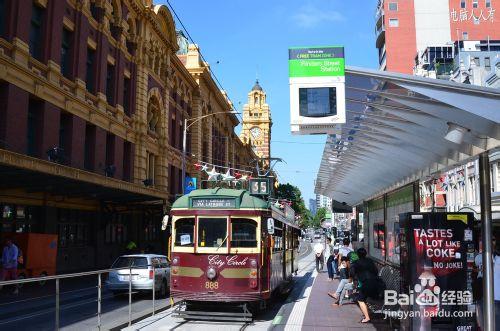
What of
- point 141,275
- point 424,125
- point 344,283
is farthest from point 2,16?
point 424,125

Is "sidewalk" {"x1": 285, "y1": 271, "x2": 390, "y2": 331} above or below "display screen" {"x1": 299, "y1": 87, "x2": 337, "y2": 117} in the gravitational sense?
below

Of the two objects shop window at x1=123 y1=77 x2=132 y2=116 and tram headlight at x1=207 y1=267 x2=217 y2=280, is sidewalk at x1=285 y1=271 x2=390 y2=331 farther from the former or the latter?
shop window at x1=123 y1=77 x2=132 y2=116

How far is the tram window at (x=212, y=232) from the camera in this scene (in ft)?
44.0

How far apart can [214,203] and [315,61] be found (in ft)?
19.9

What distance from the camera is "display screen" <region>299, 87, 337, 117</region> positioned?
8.55m

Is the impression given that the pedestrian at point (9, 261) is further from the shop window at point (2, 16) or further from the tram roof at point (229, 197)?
the shop window at point (2, 16)

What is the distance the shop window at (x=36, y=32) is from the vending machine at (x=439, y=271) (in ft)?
66.0

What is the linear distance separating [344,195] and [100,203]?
44.1ft

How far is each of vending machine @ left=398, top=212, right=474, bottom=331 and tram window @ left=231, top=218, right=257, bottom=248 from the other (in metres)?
4.72

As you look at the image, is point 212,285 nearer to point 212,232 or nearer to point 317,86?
point 212,232

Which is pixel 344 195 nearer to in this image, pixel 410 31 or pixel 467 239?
pixel 467 239

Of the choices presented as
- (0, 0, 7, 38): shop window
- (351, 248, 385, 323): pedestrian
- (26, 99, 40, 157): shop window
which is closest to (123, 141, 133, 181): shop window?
(26, 99, 40, 157): shop window

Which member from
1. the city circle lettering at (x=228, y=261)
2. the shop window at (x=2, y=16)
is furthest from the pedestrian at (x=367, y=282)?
the shop window at (x=2, y=16)

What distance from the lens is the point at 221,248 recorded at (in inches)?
523
